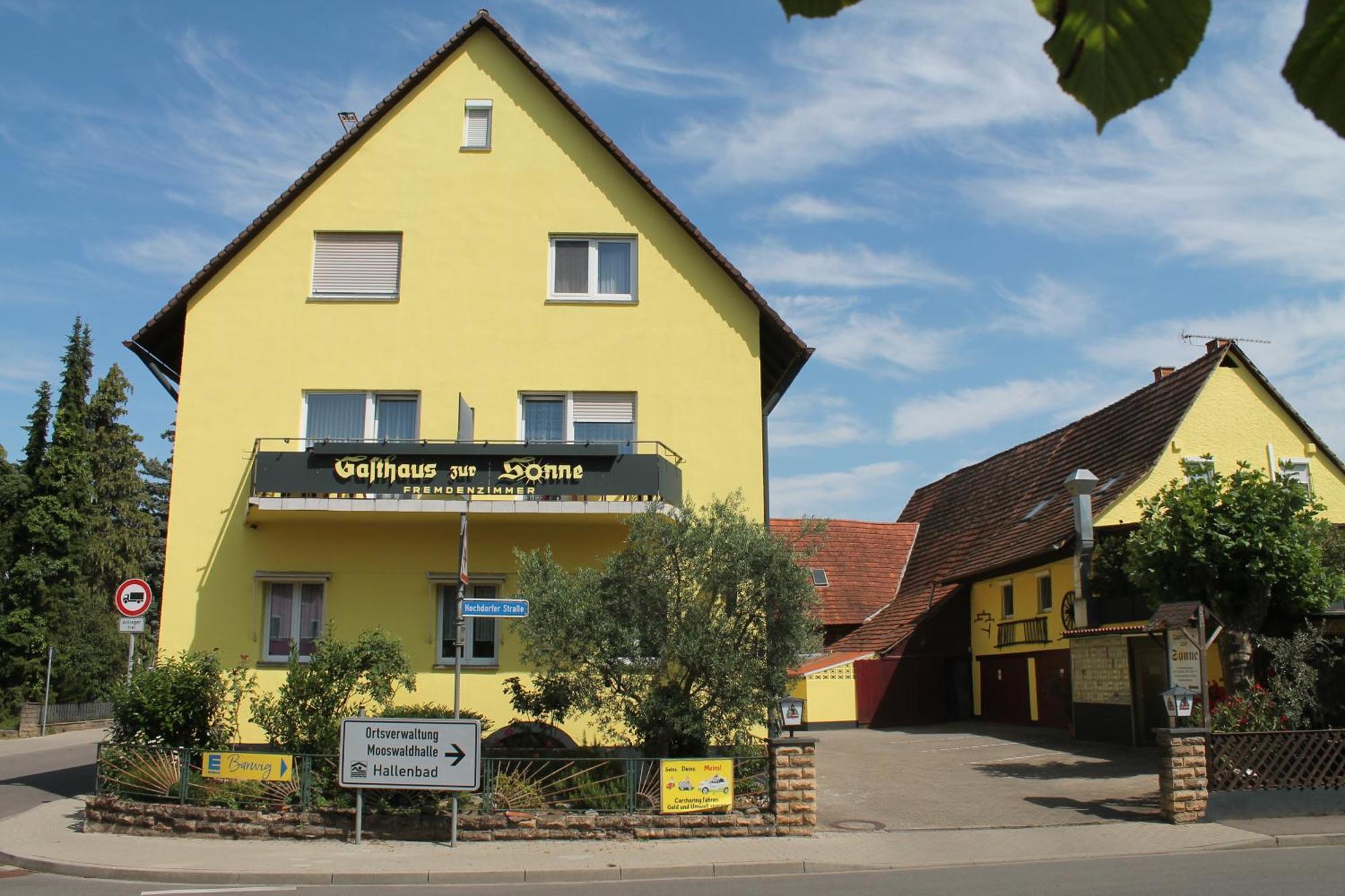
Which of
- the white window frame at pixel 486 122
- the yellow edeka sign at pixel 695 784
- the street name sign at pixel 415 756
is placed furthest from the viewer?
the white window frame at pixel 486 122

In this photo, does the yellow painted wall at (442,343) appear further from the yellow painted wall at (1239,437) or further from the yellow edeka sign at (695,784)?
the yellow painted wall at (1239,437)

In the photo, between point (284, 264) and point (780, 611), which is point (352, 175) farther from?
point (780, 611)

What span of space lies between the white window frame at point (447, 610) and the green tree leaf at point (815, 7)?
16.6 metres

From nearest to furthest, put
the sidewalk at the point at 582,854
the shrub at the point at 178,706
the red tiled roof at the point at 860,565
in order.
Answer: the sidewalk at the point at 582,854
the shrub at the point at 178,706
the red tiled roof at the point at 860,565

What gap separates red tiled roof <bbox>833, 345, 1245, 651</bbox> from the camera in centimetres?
2577

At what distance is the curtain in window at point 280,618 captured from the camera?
17.7 m

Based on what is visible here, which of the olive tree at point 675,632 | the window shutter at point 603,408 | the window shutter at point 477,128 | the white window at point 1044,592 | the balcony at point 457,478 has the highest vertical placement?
the window shutter at point 477,128

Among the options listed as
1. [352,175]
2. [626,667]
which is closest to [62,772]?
[352,175]

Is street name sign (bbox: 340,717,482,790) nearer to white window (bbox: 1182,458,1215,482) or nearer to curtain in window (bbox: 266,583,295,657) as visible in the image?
curtain in window (bbox: 266,583,295,657)

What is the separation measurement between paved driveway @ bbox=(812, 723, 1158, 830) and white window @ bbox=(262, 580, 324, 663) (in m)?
8.16

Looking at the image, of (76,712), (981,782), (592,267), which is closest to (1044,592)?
(981,782)

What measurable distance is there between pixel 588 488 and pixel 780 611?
13.5ft

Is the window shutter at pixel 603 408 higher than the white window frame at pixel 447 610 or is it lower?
higher

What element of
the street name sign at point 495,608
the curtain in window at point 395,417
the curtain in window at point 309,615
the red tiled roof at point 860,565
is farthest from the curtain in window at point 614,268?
the red tiled roof at point 860,565
